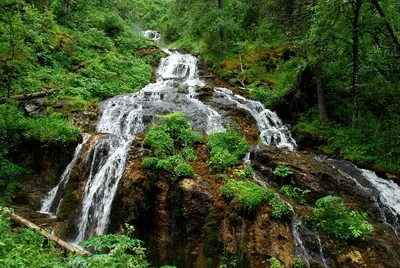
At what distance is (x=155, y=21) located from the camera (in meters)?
40.7

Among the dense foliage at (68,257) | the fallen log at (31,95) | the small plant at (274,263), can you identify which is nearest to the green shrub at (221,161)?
the small plant at (274,263)

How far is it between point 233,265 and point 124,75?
48.4ft

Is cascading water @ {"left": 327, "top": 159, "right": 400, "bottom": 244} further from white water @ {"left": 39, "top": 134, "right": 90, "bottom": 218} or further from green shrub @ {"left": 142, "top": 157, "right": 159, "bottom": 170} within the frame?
white water @ {"left": 39, "top": 134, "right": 90, "bottom": 218}

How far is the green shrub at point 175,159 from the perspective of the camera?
9.37 m

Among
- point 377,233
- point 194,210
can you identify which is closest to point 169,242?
point 194,210

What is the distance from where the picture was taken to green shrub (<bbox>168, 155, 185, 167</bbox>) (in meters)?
9.37

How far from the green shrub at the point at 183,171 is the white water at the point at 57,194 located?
440cm

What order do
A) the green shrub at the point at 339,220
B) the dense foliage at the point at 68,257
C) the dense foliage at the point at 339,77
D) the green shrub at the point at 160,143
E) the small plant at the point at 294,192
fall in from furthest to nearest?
the dense foliage at the point at 339,77 < the green shrub at the point at 160,143 < the small plant at the point at 294,192 < the green shrub at the point at 339,220 < the dense foliage at the point at 68,257

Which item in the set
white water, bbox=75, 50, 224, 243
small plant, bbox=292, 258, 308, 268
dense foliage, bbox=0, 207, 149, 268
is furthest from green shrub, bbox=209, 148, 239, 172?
dense foliage, bbox=0, 207, 149, 268

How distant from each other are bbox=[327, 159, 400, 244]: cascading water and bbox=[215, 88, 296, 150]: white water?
257 cm

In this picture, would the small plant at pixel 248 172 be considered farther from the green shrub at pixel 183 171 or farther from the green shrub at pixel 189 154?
the green shrub at pixel 189 154

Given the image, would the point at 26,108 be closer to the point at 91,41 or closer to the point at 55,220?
the point at 55,220

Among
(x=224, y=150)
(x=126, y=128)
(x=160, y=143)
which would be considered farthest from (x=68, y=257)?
(x=126, y=128)

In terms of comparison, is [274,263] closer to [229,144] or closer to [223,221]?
[223,221]
